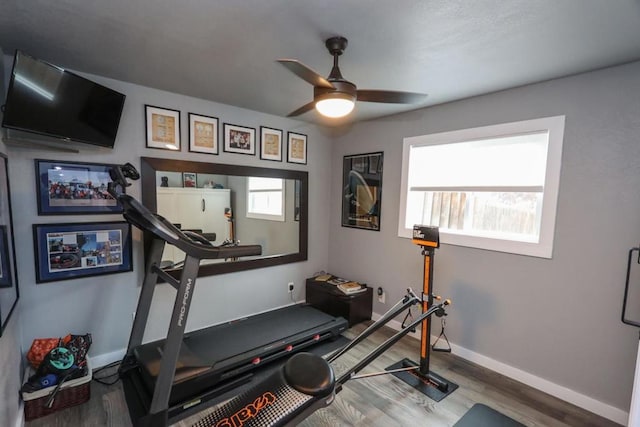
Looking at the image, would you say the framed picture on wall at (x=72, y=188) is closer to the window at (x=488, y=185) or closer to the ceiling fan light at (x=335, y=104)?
the ceiling fan light at (x=335, y=104)

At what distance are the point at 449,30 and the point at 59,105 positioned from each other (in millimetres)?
2484

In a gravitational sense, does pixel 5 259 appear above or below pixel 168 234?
below

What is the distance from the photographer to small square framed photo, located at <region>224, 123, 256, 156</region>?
3.02 metres

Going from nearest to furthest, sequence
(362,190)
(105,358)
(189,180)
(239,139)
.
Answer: (105,358)
(189,180)
(239,139)
(362,190)

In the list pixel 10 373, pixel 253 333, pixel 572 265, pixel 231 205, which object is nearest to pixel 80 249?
pixel 10 373

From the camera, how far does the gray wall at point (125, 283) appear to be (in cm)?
209

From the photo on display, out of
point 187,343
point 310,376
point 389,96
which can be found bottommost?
point 187,343

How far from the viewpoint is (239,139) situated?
311 cm

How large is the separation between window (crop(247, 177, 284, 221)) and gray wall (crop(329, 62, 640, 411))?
1887 mm

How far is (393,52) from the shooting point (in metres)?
1.84

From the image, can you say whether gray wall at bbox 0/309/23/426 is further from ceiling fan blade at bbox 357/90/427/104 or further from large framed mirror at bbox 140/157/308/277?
ceiling fan blade at bbox 357/90/427/104

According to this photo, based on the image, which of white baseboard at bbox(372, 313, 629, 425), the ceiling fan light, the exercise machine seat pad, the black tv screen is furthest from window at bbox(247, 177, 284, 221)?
white baseboard at bbox(372, 313, 629, 425)

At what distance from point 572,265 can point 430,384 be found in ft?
4.66

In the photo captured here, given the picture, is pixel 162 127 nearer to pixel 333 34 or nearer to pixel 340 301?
pixel 333 34
